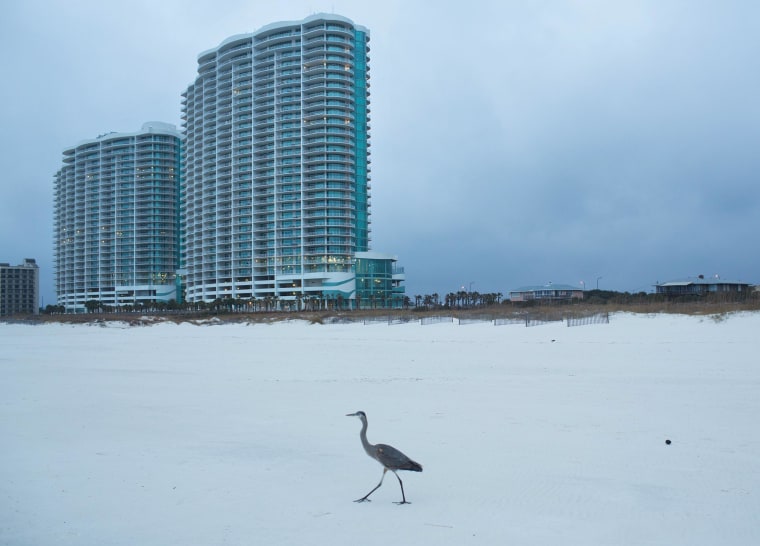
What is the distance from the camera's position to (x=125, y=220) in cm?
14625

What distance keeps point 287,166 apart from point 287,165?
0.30 meters

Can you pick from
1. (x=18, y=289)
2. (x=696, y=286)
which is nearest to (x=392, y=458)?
(x=696, y=286)

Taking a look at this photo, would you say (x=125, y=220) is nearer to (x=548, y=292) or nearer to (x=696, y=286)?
(x=548, y=292)

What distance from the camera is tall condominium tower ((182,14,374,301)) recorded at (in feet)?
368

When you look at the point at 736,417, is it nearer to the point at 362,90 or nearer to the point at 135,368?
the point at 135,368

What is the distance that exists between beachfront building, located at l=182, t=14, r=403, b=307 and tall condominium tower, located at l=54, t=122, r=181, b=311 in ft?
68.3

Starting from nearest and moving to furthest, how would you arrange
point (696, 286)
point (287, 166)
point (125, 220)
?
1. point (696, 286)
2. point (287, 166)
3. point (125, 220)

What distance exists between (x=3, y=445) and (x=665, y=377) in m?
14.8

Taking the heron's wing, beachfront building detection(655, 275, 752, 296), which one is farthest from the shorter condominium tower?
the heron's wing

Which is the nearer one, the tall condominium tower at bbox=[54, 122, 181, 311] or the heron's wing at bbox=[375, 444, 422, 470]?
the heron's wing at bbox=[375, 444, 422, 470]

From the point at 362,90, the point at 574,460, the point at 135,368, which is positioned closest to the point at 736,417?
the point at 574,460

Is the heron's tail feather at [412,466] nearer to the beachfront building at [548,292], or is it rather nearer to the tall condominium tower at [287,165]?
the tall condominium tower at [287,165]

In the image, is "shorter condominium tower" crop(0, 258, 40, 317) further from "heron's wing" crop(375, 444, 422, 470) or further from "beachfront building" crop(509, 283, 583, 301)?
"heron's wing" crop(375, 444, 422, 470)

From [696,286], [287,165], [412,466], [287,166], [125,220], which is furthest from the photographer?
[125,220]
